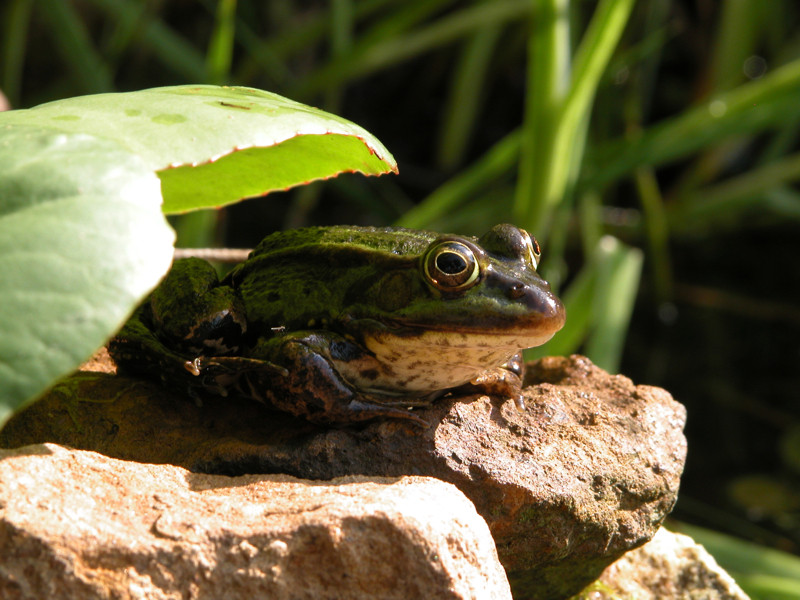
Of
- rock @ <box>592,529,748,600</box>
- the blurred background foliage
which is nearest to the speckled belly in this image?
rock @ <box>592,529,748,600</box>

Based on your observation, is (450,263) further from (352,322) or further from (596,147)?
(596,147)

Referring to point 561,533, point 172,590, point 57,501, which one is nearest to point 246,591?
point 172,590

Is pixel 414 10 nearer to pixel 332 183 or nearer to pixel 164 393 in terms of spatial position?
pixel 332 183

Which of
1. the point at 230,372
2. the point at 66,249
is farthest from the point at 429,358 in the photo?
the point at 66,249

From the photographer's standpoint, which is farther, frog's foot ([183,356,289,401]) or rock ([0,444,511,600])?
frog's foot ([183,356,289,401])

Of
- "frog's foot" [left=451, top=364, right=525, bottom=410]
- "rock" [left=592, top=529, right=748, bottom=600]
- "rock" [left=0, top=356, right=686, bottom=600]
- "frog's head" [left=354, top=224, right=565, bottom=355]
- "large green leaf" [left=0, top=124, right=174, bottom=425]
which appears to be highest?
"large green leaf" [left=0, top=124, right=174, bottom=425]

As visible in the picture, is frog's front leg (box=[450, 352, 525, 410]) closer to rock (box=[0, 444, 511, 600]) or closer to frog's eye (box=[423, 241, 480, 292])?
frog's eye (box=[423, 241, 480, 292])

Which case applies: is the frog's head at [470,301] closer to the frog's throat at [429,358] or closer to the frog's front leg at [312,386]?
the frog's throat at [429,358]
